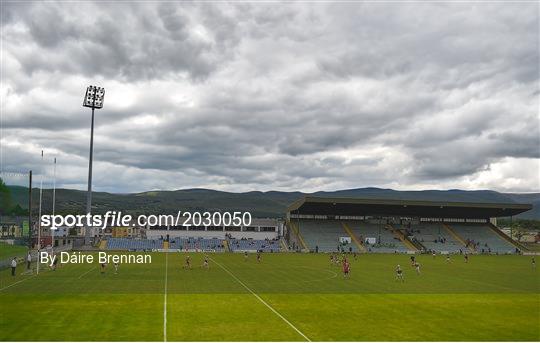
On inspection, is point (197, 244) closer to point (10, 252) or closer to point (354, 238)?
point (354, 238)

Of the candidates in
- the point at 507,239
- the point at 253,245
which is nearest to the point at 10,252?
the point at 253,245

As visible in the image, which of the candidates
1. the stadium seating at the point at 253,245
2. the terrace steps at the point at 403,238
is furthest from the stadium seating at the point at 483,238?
the stadium seating at the point at 253,245

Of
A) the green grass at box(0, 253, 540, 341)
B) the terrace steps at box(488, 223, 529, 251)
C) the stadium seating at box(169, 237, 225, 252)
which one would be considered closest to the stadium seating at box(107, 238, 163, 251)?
the stadium seating at box(169, 237, 225, 252)

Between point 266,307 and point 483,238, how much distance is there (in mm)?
106500

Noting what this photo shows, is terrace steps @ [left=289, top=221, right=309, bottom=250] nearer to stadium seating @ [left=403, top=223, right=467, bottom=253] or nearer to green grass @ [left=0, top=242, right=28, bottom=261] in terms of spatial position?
stadium seating @ [left=403, top=223, right=467, bottom=253]

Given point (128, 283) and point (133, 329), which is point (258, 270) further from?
point (133, 329)

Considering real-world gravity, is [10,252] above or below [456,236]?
below

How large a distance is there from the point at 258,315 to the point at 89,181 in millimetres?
85203

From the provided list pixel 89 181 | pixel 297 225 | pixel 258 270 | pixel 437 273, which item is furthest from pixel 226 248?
pixel 437 273

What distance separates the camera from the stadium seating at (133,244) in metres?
113

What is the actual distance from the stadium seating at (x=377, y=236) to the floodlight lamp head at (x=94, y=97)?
6229 centimetres

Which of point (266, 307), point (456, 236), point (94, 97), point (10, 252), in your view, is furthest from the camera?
point (456, 236)

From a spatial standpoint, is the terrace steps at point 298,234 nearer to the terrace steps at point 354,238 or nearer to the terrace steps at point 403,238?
the terrace steps at point 354,238

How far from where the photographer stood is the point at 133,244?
11775cm
